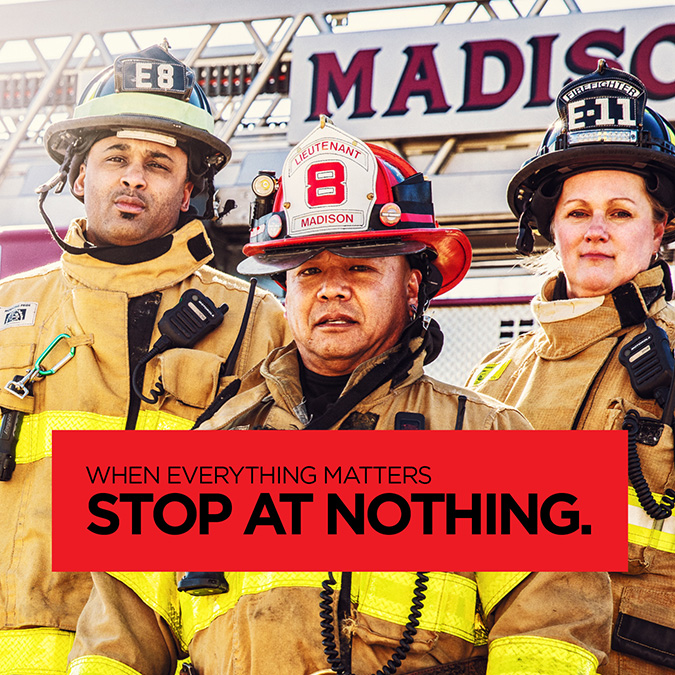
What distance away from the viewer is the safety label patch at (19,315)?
11.7 ft

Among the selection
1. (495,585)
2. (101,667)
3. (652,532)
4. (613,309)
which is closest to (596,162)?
(613,309)

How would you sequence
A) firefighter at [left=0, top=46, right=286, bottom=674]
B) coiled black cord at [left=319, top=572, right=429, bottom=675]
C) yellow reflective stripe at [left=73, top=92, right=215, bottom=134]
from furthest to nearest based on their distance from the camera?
yellow reflective stripe at [left=73, top=92, right=215, bottom=134] < firefighter at [left=0, top=46, right=286, bottom=674] < coiled black cord at [left=319, top=572, right=429, bottom=675]

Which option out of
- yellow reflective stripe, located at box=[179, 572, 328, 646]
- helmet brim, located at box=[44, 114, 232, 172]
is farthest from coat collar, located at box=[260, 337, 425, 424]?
helmet brim, located at box=[44, 114, 232, 172]

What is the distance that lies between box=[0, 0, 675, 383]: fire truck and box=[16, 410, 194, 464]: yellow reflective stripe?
165cm

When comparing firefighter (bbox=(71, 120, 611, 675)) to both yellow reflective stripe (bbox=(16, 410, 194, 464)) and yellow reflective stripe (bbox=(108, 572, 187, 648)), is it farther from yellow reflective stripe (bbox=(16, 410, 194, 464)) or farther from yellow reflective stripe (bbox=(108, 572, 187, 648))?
yellow reflective stripe (bbox=(16, 410, 194, 464))

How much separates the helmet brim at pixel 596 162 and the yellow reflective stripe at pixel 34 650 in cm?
208

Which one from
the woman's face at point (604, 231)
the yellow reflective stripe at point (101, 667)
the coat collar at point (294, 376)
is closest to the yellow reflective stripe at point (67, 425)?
the coat collar at point (294, 376)

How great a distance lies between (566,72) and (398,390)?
9.55ft

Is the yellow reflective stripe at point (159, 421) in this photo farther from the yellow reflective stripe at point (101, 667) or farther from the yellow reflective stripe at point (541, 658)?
the yellow reflective stripe at point (541, 658)

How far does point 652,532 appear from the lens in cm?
287

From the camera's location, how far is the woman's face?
3229 mm

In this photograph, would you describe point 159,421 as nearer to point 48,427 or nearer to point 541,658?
point 48,427

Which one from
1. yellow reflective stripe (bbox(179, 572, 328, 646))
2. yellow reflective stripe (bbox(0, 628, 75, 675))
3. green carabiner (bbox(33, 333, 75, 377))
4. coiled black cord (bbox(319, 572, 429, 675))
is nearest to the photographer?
coiled black cord (bbox(319, 572, 429, 675))

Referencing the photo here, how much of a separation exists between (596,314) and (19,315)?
6.33 ft
